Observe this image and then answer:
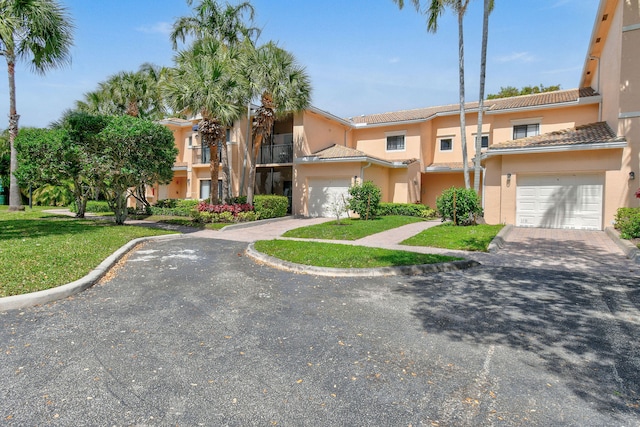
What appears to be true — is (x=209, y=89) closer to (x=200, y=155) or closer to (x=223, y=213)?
(x=223, y=213)

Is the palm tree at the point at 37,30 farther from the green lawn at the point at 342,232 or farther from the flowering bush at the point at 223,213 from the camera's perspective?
the green lawn at the point at 342,232

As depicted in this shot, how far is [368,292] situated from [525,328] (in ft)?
7.95

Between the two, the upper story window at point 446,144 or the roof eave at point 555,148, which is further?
the upper story window at point 446,144

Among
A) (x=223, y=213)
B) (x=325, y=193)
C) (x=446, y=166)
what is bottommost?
(x=223, y=213)

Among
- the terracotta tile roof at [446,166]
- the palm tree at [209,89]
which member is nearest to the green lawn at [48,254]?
the palm tree at [209,89]

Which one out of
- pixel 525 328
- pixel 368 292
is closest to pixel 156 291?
pixel 368 292

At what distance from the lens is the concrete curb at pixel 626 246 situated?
8.38 m

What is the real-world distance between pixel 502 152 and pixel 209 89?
13.4 m

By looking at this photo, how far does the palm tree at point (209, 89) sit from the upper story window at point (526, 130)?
15.7 m

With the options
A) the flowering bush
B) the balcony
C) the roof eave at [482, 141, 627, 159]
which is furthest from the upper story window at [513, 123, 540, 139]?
the balcony

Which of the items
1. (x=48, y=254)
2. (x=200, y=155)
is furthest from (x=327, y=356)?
(x=200, y=155)

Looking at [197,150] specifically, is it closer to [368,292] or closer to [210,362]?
[368,292]

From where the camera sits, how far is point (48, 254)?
26.1ft

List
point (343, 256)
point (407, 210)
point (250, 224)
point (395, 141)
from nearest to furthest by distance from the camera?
point (343, 256) < point (250, 224) < point (407, 210) < point (395, 141)
